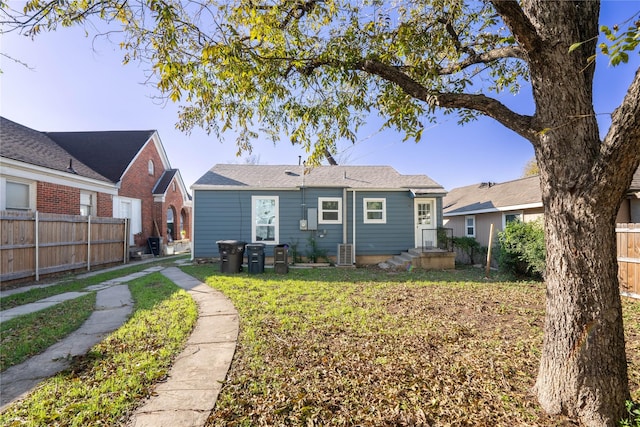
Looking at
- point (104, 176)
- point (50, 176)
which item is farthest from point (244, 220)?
point (104, 176)

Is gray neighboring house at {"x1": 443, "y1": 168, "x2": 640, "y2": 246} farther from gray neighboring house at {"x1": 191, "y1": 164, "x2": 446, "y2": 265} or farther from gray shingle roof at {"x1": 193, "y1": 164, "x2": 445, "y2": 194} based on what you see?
gray shingle roof at {"x1": 193, "y1": 164, "x2": 445, "y2": 194}

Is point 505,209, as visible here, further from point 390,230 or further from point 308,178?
point 308,178

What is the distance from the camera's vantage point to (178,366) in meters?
3.08

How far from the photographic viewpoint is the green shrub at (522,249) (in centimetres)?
808

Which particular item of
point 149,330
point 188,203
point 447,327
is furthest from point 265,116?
point 188,203

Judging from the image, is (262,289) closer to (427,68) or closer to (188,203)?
(427,68)

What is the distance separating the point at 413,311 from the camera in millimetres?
5105

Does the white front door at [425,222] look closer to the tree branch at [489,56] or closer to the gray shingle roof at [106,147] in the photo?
the tree branch at [489,56]

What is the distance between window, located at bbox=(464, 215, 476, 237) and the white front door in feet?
13.5

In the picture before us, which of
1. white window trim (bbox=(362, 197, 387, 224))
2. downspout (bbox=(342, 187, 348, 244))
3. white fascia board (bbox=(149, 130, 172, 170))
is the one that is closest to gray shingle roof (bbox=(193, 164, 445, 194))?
downspout (bbox=(342, 187, 348, 244))

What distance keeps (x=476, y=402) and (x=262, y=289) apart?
5.13 meters

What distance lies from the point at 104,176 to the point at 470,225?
1856 centimetres

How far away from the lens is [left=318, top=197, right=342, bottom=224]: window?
469 inches

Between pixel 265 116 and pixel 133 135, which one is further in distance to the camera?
pixel 133 135
